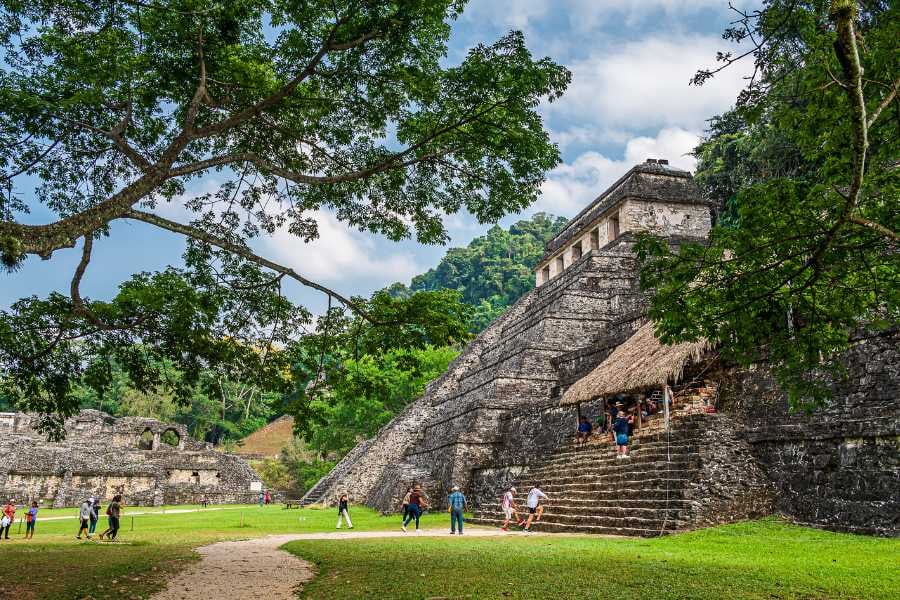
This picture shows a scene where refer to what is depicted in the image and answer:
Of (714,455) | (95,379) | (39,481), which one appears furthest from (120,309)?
(39,481)

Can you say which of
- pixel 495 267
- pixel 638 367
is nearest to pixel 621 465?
pixel 638 367

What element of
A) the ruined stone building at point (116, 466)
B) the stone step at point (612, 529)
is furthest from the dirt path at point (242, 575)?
the ruined stone building at point (116, 466)

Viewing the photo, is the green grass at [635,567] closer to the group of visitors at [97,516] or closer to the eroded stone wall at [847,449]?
the eroded stone wall at [847,449]

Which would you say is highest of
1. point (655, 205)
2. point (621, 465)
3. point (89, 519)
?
point (655, 205)

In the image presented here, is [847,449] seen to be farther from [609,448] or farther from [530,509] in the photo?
[530,509]

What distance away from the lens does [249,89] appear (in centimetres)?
596

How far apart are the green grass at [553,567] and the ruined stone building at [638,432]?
1.85ft

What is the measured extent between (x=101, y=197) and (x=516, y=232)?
52135mm

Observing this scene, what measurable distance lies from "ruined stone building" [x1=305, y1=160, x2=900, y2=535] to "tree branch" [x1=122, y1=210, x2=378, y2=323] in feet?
15.7

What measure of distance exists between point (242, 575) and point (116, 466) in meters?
23.9

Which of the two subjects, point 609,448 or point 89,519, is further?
point 89,519

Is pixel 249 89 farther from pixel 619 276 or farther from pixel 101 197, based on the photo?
pixel 619 276

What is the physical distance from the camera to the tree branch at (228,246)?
5.68 metres

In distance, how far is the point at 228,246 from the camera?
5.82 metres
